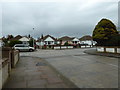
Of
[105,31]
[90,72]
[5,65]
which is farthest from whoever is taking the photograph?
[105,31]

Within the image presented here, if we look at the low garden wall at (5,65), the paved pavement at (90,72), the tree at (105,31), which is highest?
the tree at (105,31)

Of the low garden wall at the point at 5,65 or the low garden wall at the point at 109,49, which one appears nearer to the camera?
the low garden wall at the point at 5,65

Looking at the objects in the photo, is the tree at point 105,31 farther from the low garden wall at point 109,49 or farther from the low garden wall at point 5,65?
the low garden wall at point 5,65

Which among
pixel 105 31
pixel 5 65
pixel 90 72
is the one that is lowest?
pixel 90 72

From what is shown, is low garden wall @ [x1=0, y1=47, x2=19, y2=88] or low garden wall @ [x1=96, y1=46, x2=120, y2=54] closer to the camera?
low garden wall @ [x1=0, y1=47, x2=19, y2=88]

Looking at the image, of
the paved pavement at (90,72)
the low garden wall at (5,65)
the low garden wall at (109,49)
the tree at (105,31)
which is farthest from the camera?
the tree at (105,31)

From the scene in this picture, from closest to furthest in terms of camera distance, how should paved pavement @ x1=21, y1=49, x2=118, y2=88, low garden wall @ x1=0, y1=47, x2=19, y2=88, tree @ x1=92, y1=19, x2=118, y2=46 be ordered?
low garden wall @ x1=0, y1=47, x2=19, y2=88 < paved pavement @ x1=21, y1=49, x2=118, y2=88 < tree @ x1=92, y1=19, x2=118, y2=46

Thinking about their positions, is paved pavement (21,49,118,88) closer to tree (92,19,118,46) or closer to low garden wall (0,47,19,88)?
low garden wall (0,47,19,88)

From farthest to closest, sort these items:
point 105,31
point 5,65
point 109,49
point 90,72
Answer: point 105,31 < point 109,49 < point 90,72 < point 5,65

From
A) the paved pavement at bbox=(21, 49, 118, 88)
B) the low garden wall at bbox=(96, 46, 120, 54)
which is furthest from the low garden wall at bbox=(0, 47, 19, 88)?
the low garden wall at bbox=(96, 46, 120, 54)

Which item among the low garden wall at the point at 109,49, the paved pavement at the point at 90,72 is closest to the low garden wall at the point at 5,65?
the paved pavement at the point at 90,72

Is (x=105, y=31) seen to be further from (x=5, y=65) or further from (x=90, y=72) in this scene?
(x=5, y=65)

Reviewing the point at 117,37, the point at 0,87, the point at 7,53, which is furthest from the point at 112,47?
the point at 0,87

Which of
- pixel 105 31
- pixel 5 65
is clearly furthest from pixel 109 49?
pixel 5 65
